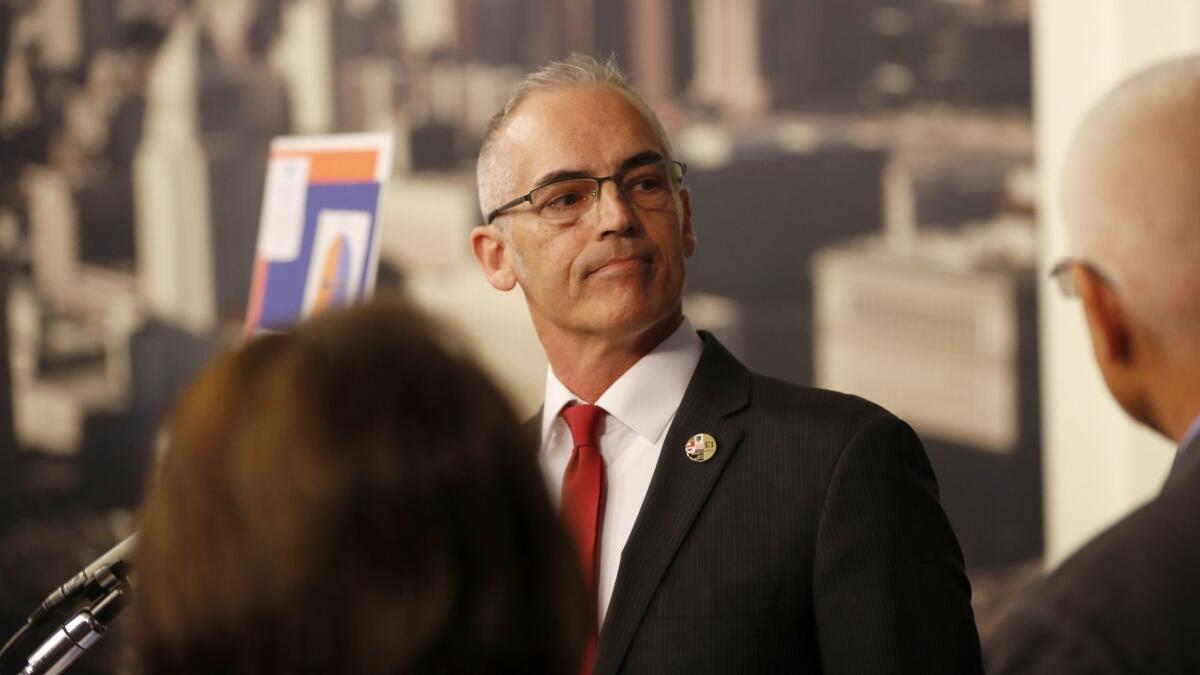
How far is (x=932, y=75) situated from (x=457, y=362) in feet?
14.2

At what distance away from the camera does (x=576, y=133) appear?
1.88m

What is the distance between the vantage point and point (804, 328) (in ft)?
16.0

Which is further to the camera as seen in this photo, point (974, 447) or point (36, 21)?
point (36, 21)

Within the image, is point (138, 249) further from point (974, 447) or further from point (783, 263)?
point (974, 447)

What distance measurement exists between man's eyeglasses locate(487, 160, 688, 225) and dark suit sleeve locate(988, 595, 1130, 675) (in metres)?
1.03

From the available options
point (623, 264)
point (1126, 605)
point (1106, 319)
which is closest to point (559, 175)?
point (623, 264)

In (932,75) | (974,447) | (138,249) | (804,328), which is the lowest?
(974,447)

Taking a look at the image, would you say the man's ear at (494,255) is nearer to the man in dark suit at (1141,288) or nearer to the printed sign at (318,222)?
the printed sign at (318,222)

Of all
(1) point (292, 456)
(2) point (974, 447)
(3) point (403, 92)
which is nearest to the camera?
(1) point (292, 456)

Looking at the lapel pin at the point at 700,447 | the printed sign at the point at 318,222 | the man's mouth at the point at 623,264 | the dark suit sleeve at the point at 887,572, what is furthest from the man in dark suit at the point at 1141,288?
the printed sign at the point at 318,222

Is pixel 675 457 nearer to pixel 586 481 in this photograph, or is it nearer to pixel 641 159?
pixel 586 481

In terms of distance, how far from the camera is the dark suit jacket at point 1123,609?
35.1 inches

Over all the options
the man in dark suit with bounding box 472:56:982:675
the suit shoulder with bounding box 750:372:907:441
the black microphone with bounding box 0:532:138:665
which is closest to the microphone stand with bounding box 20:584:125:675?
the black microphone with bounding box 0:532:138:665

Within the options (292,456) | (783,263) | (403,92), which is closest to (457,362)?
(292,456)
